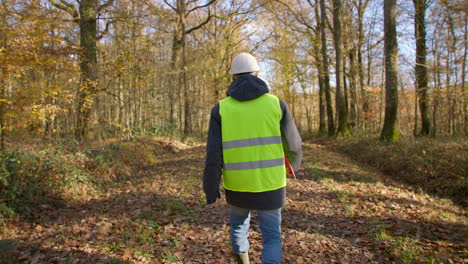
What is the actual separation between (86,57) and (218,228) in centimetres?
1014

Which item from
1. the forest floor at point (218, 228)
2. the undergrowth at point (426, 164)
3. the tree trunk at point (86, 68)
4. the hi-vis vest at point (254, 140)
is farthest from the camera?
the tree trunk at point (86, 68)

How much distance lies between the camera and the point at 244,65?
2.68m

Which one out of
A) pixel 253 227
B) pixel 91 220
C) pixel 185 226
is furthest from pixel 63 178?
pixel 253 227

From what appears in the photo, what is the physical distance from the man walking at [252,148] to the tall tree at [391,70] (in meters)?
10.1

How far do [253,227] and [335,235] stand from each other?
1291mm

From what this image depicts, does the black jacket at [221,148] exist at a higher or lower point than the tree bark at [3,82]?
lower

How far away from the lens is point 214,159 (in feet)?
8.55

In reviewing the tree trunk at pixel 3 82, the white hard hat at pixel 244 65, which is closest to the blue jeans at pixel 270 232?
the white hard hat at pixel 244 65

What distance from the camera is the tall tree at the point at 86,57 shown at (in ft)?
32.3

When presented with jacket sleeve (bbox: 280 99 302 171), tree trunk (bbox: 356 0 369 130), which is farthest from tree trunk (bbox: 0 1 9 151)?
tree trunk (bbox: 356 0 369 130)

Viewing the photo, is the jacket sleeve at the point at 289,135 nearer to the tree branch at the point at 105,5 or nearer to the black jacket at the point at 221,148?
the black jacket at the point at 221,148

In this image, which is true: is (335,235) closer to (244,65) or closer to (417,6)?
(244,65)

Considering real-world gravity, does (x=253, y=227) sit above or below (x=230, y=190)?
below

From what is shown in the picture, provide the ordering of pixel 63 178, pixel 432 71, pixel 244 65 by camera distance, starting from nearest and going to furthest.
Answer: pixel 244 65
pixel 63 178
pixel 432 71
